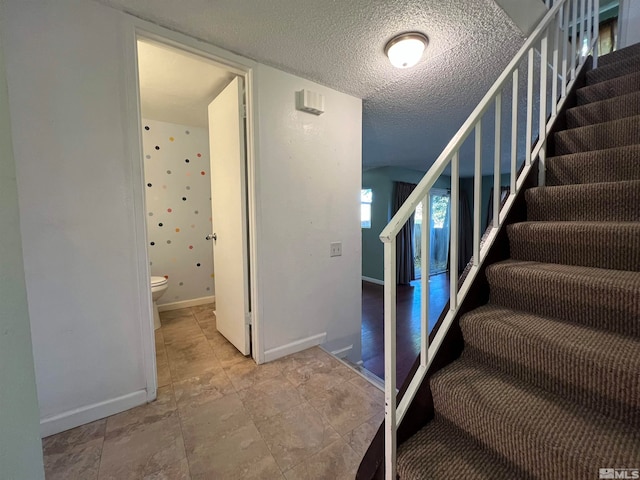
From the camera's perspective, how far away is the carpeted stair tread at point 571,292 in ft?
2.91

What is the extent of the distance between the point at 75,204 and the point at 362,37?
70.1 inches

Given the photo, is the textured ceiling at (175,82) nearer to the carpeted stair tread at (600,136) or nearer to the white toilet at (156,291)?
the white toilet at (156,291)

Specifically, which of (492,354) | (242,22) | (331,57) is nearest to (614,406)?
(492,354)

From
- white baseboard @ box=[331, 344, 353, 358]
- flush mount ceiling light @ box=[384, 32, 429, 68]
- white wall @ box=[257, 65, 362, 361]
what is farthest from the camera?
white baseboard @ box=[331, 344, 353, 358]

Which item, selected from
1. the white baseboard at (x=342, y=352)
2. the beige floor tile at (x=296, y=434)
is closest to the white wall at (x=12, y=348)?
the beige floor tile at (x=296, y=434)

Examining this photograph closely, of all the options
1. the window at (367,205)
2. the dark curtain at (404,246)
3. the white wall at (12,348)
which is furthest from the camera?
the window at (367,205)

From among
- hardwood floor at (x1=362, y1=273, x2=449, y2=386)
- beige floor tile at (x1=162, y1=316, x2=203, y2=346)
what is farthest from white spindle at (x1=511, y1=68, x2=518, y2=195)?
beige floor tile at (x1=162, y1=316, x2=203, y2=346)

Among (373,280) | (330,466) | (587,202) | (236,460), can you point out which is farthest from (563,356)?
(373,280)

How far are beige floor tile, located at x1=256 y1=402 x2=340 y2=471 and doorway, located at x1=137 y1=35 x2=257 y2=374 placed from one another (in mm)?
616

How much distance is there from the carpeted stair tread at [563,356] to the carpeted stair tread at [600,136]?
112cm

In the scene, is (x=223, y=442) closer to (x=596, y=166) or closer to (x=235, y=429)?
(x=235, y=429)

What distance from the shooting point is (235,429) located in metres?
1.30
